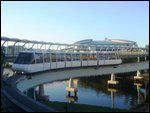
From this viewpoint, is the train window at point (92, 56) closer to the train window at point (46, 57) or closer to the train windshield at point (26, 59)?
the train window at point (46, 57)

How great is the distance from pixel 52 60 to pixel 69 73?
289 inches

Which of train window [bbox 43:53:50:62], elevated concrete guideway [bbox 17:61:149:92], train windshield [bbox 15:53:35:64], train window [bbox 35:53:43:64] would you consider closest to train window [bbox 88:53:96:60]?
elevated concrete guideway [bbox 17:61:149:92]

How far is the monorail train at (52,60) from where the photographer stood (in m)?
40.3

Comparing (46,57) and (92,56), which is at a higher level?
(46,57)

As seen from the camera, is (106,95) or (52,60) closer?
(52,60)

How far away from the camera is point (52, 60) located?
4603cm

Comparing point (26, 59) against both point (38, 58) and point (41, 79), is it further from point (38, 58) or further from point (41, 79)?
point (41, 79)

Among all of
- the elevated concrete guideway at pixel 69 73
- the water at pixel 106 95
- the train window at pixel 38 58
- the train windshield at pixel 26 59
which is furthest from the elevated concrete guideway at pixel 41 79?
the water at pixel 106 95

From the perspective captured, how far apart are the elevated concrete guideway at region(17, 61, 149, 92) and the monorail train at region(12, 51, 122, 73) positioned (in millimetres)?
1032

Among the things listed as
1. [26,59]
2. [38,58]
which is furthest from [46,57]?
[26,59]

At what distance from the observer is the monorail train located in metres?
40.3

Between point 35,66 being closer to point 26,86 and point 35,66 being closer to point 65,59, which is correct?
point 26,86

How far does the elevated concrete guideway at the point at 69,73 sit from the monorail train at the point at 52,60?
103 cm

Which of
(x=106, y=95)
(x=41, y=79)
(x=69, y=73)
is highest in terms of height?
(x=69, y=73)
